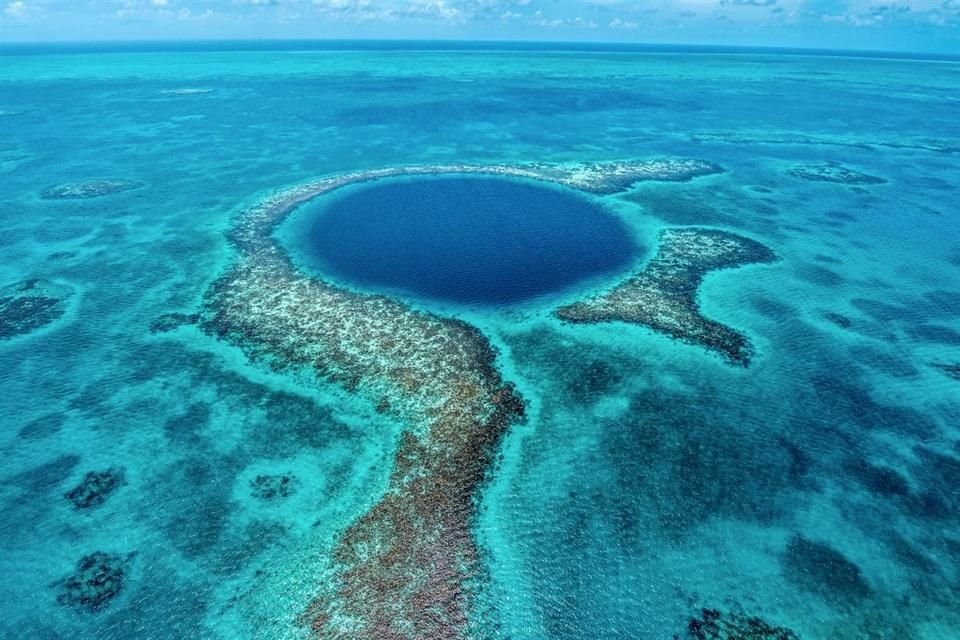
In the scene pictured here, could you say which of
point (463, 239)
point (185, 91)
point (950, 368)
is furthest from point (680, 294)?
point (185, 91)

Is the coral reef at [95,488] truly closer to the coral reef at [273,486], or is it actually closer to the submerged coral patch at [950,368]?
the coral reef at [273,486]

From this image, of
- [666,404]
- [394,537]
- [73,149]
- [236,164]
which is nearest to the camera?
[394,537]

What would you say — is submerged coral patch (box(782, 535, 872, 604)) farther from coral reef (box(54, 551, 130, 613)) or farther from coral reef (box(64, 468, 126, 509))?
coral reef (box(64, 468, 126, 509))

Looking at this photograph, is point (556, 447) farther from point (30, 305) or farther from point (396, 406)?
point (30, 305)

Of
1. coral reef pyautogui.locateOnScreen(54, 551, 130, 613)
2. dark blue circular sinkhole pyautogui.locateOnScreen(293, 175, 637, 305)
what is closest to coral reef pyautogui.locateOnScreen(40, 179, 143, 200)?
dark blue circular sinkhole pyautogui.locateOnScreen(293, 175, 637, 305)

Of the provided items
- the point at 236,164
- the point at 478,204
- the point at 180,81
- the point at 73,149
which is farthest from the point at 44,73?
the point at 478,204

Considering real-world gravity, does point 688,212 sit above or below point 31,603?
above

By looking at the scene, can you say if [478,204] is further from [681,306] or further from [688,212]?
[681,306]
